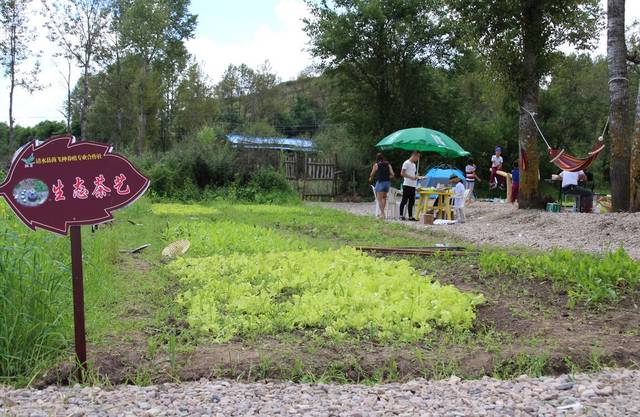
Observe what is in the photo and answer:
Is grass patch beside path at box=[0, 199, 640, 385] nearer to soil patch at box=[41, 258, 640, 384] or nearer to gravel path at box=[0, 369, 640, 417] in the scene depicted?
soil patch at box=[41, 258, 640, 384]

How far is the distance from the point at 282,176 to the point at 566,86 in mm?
23127

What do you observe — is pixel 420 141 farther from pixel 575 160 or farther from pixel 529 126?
pixel 575 160

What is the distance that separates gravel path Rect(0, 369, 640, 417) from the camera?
2984 mm

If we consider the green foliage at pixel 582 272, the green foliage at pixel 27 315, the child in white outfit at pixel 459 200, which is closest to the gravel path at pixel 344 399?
the green foliage at pixel 27 315

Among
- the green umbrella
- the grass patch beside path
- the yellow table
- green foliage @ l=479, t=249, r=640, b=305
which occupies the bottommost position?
the grass patch beside path

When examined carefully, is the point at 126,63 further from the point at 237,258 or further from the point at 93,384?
the point at 93,384

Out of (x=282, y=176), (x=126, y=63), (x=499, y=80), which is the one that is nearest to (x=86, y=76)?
(x=126, y=63)

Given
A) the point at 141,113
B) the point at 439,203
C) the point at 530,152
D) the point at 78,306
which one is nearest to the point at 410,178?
the point at 439,203

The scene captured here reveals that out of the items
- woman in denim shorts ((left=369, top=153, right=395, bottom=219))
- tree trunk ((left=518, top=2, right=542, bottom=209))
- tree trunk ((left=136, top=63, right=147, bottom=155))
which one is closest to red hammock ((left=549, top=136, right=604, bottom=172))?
tree trunk ((left=518, top=2, right=542, bottom=209))

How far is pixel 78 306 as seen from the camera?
3.62 meters

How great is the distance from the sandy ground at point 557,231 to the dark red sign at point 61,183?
7.16m

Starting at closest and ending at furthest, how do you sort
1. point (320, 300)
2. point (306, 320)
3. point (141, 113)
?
1. point (306, 320)
2. point (320, 300)
3. point (141, 113)

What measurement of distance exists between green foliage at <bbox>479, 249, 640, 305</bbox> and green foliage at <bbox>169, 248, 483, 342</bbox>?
40.8 inches

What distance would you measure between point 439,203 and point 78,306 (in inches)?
456
